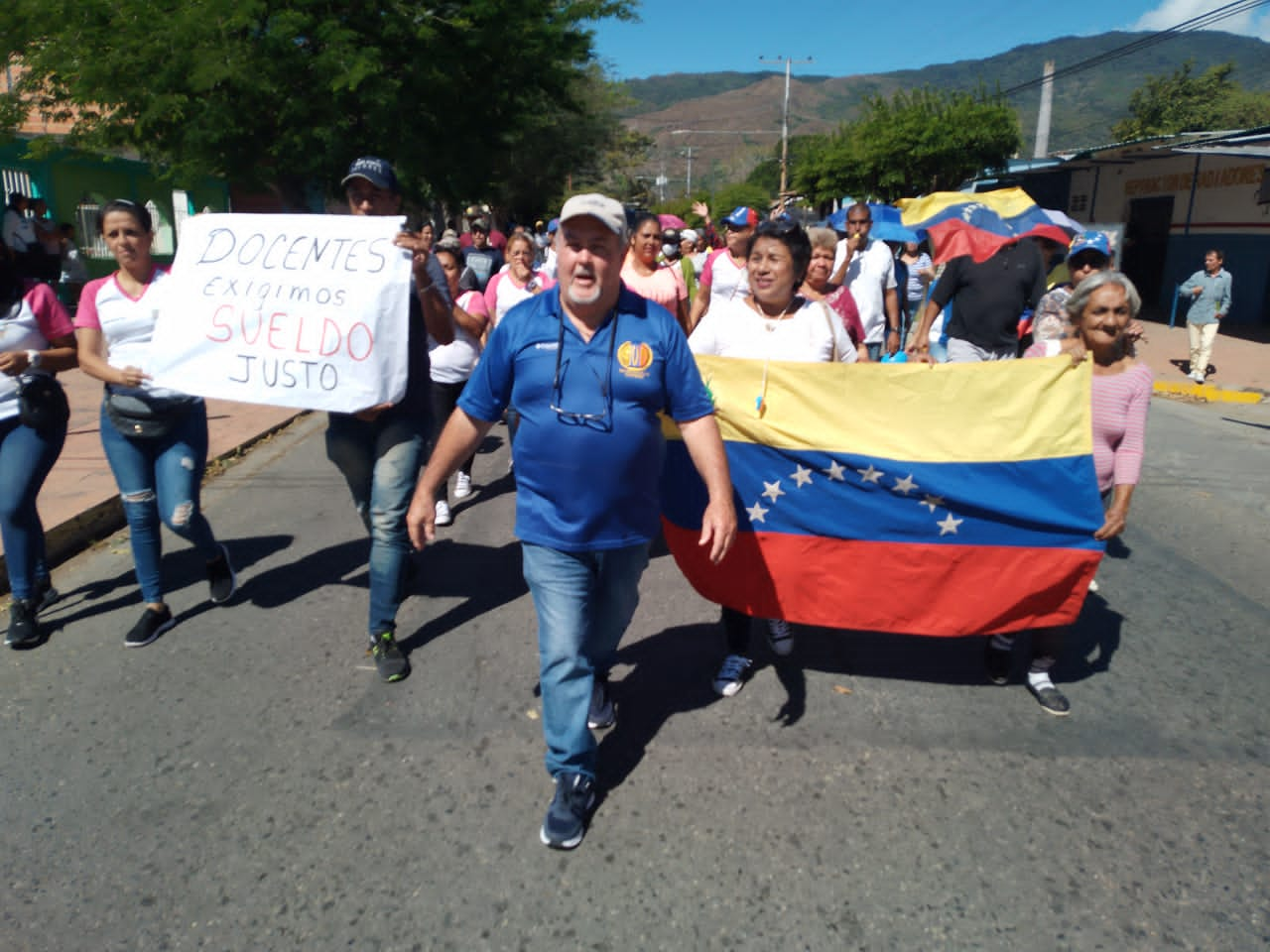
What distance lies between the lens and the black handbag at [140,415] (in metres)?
4.11

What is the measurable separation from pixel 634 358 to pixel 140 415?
8.32ft

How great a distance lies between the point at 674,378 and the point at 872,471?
45.1 inches

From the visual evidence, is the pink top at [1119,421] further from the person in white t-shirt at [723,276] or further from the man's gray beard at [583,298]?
the person in white t-shirt at [723,276]

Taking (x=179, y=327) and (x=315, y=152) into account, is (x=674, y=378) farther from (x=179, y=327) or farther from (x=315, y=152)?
(x=315, y=152)

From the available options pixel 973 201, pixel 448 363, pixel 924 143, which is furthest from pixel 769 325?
pixel 924 143

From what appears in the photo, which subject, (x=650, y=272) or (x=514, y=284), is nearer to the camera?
(x=650, y=272)

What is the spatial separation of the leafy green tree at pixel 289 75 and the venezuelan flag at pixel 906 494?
38.7ft

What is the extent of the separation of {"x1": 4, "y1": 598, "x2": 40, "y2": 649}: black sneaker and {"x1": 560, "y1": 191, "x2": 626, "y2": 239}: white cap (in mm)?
3292

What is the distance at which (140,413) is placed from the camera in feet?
13.5

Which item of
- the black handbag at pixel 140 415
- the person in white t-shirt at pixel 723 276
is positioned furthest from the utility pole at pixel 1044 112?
the black handbag at pixel 140 415

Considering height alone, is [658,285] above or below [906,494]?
above

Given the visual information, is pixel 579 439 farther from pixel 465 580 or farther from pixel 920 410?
pixel 465 580

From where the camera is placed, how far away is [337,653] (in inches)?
166

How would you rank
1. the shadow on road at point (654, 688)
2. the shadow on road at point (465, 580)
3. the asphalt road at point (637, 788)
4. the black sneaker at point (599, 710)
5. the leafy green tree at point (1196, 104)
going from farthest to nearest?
1. the leafy green tree at point (1196, 104)
2. the shadow on road at point (465, 580)
3. the black sneaker at point (599, 710)
4. the shadow on road at point (654, 688)
5. the asphalt road at point (637, 788)
